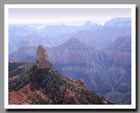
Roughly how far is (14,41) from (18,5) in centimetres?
78

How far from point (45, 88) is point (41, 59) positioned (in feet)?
2.05

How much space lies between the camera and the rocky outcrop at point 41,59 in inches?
480

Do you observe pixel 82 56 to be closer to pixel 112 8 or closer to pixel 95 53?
pixel 95 53

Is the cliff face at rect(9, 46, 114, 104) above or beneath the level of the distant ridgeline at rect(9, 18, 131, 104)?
beneath

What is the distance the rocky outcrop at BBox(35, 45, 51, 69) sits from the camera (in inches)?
480

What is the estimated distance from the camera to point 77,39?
40.4ft

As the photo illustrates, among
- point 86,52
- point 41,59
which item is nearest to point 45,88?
point 41,59

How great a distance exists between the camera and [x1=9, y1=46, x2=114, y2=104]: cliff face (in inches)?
476

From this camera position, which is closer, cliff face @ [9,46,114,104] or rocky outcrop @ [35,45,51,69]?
cliff face @ [9,46,114,104]

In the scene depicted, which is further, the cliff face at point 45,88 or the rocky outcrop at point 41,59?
the rocky outcrop at point 41,59

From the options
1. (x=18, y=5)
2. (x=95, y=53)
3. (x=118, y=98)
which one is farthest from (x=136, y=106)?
(x=18, y=5)

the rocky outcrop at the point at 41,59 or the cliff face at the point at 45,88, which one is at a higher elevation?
the rocky outcrop at the point at 41,59

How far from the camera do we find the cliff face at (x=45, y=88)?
39.6 ft

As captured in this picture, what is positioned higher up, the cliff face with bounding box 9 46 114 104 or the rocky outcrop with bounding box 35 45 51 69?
the rocky outcrop with bounding box 35 45 51 69
